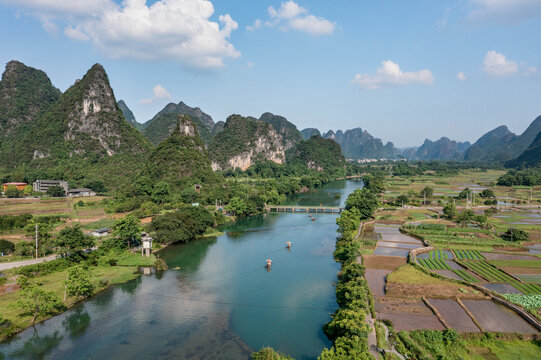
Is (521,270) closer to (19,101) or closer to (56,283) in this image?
(56,283)

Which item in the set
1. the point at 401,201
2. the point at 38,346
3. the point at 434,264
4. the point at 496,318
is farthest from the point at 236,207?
Answer: the point at 496,318

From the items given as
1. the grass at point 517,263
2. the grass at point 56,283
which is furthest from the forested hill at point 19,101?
the grass at point 517,263

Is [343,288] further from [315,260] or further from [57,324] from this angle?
[57,324]

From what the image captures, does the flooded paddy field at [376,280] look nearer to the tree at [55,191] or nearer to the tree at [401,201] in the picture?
the tree at [401,201]

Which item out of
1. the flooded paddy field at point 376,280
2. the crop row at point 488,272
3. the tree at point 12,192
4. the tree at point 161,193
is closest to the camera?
the flooded paddy field at point 376,280

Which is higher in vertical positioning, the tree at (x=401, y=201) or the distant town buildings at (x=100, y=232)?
the tree at (x=401, y=201)

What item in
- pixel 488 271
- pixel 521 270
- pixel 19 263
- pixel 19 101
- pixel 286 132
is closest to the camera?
pixel 19 263

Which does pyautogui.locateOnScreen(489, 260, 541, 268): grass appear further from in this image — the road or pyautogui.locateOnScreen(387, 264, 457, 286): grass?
the road
